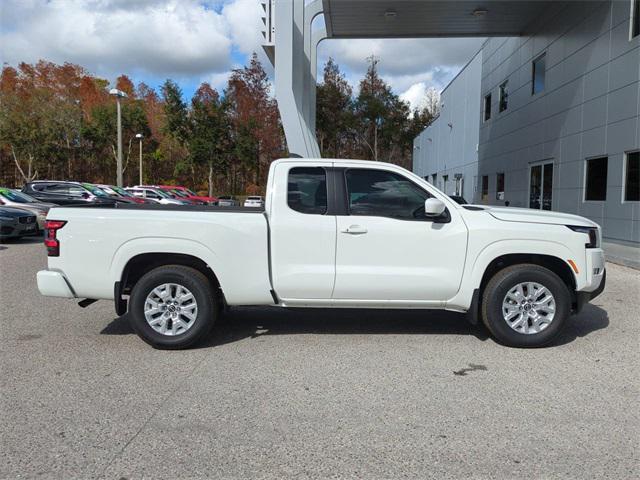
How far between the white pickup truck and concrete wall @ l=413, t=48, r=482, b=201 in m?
26.5

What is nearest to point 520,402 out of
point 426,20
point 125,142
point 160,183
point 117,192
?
point 426,20

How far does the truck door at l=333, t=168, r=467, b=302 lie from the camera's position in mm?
5191

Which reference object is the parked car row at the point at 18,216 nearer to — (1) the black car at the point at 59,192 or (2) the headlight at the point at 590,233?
(1) the black car at the point at 59,192

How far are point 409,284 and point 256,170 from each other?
46355mm

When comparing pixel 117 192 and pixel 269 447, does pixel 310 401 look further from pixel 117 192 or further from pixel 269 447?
pixel 117 192

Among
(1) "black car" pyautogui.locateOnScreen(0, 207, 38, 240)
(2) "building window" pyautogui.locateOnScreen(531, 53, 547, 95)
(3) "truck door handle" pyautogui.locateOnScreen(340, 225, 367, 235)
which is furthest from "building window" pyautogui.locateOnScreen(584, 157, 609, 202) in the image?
(1) "black car" pyautogui.locateOnScreen(0, 207, 38, 240)

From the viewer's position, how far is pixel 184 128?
44625 millimetres

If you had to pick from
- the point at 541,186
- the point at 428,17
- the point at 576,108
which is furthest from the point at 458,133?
the point at 576,108

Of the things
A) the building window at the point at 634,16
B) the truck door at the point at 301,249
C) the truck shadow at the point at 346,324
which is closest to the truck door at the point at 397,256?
the truck door at the point at 301,249

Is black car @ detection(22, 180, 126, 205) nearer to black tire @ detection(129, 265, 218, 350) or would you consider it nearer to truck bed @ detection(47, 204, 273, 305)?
truck bed @ detection(47, 204, 273, 305)

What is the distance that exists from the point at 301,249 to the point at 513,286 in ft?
7.28

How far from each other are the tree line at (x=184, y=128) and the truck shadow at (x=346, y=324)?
129 ft

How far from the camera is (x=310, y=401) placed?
3.98 m

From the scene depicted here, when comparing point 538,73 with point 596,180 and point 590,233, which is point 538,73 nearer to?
point 596,180
